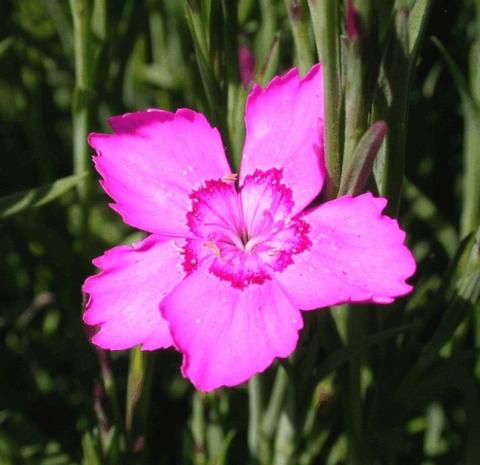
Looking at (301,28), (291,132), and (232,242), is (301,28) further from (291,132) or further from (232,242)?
(232,242)

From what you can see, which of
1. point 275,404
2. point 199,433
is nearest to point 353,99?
point 275,404

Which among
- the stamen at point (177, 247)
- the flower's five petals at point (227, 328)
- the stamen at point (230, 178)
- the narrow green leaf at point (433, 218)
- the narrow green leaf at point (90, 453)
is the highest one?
the stamen at point (230, 178)

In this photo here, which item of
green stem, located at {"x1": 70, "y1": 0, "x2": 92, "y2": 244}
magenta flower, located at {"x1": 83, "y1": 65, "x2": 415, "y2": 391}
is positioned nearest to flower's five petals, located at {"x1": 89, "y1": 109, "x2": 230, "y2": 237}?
magenta flower, located at {"x1": 83, "y1": 65, "x2": 415, "y2": 391}

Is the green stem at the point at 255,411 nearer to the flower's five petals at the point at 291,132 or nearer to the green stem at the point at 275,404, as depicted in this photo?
the green stem at the point at 275,404

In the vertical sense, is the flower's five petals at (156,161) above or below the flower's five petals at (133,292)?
above

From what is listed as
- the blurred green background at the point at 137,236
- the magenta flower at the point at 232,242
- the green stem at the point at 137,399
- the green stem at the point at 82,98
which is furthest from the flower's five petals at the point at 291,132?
the green stem at the point at 82,98

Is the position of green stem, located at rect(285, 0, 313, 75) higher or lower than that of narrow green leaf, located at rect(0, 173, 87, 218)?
higher

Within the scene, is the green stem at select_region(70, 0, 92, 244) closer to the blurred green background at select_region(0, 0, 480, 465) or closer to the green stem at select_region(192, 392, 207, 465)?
the blurred green background at select_region(0, 0, 480, 465)

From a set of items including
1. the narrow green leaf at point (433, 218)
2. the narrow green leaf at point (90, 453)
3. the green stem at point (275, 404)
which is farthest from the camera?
the narrow green leaf at point (433, 218)
